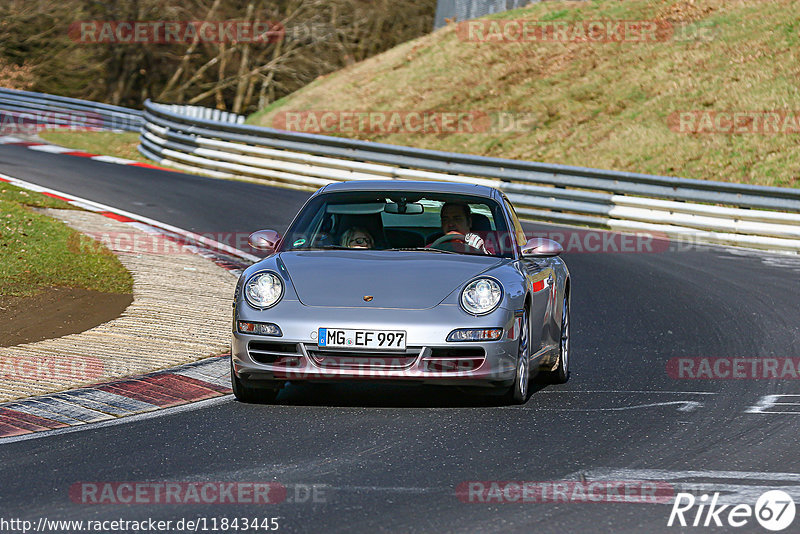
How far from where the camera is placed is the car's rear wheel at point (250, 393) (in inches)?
303

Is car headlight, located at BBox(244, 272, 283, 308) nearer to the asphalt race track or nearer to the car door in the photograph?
the asphalt race track

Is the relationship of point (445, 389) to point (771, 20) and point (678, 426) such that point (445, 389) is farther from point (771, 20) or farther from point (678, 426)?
point (771, 20)

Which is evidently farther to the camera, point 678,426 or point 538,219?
point 538,219

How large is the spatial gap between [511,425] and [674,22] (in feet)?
92.0

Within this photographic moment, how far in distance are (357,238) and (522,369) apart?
1.43 m

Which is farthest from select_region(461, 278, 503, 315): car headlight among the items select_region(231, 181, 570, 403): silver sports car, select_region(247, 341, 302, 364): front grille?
select_region(247, 341, 302, 364): front grille

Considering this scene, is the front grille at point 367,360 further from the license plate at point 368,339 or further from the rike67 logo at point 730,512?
the rike67 logo at point 730,512

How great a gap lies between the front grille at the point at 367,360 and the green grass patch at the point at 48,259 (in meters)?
4.47

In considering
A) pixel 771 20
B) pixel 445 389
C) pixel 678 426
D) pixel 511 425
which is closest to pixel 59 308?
pixel 445 389

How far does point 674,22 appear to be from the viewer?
110 ft

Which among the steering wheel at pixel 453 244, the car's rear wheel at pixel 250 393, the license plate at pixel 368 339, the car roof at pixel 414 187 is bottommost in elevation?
the car's rear wheel at pixel 250 393

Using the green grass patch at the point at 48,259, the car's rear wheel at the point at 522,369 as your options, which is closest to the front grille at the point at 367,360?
the car's rear wheel at the point at 522,369

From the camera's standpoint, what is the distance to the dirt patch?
9523 millimetres

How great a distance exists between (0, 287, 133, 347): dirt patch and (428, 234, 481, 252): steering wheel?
10.0 ft
